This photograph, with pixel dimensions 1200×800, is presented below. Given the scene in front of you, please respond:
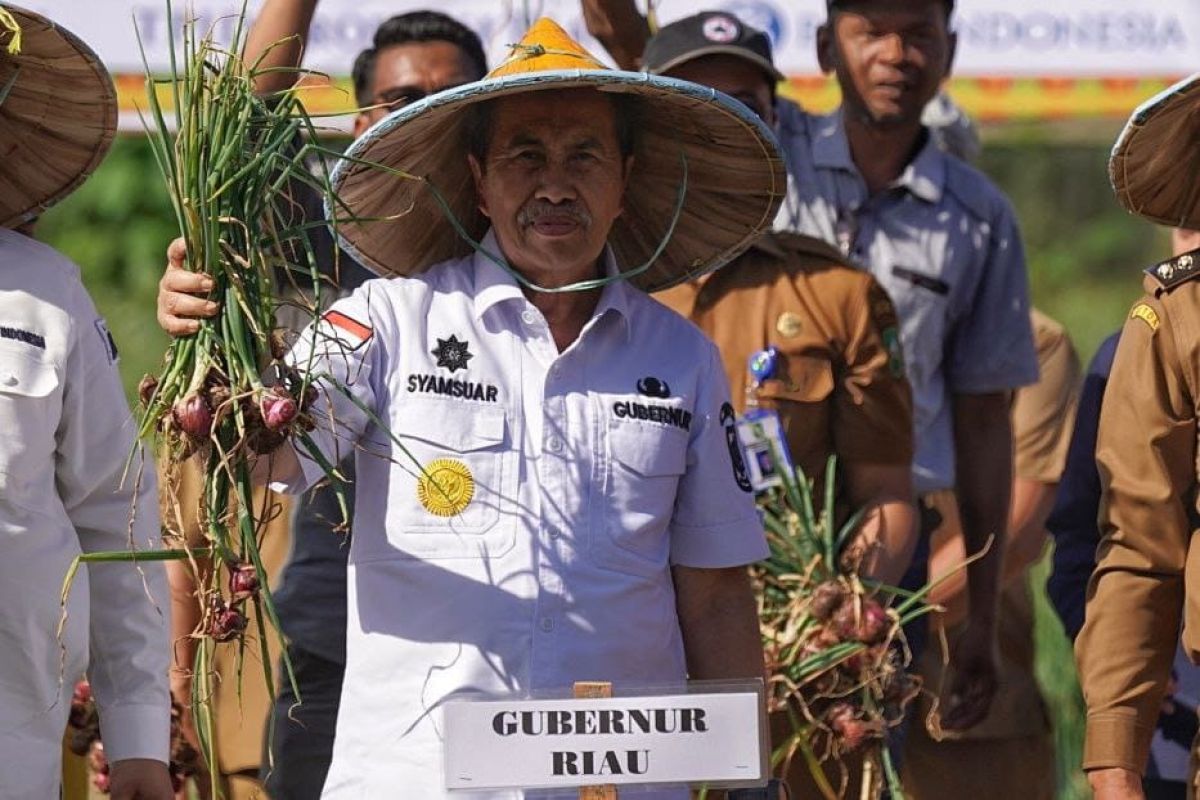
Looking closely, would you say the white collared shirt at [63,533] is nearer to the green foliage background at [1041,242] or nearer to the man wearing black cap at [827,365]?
the man wearing black cap at [827,365]

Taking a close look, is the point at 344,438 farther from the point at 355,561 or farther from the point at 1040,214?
the point at 1040,214

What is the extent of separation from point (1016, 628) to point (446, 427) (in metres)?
3.38

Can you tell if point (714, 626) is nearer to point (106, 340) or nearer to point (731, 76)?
point (106, 340)

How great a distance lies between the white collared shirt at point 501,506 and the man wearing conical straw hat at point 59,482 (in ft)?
1.26

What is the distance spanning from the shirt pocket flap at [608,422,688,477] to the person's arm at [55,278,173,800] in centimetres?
77

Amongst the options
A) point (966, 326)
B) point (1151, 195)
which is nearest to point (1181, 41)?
point (966, 326)

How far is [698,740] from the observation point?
12.3ft

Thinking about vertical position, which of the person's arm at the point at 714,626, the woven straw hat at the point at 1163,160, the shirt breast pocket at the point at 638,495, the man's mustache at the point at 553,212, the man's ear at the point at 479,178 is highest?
the woven straw hat at the point at 1163,160

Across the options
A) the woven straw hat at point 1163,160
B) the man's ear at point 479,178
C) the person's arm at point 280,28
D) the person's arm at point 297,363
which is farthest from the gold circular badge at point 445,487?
the woven straw hat at point 1163,160

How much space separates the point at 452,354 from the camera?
4.16 meters

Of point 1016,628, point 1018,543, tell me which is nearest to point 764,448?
point 1016,628

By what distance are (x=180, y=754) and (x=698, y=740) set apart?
1.92 metres

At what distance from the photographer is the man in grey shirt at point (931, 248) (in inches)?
238

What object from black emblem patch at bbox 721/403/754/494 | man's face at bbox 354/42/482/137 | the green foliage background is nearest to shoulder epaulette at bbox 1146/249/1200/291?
black emblem patch at bbox 721/403/754/494
